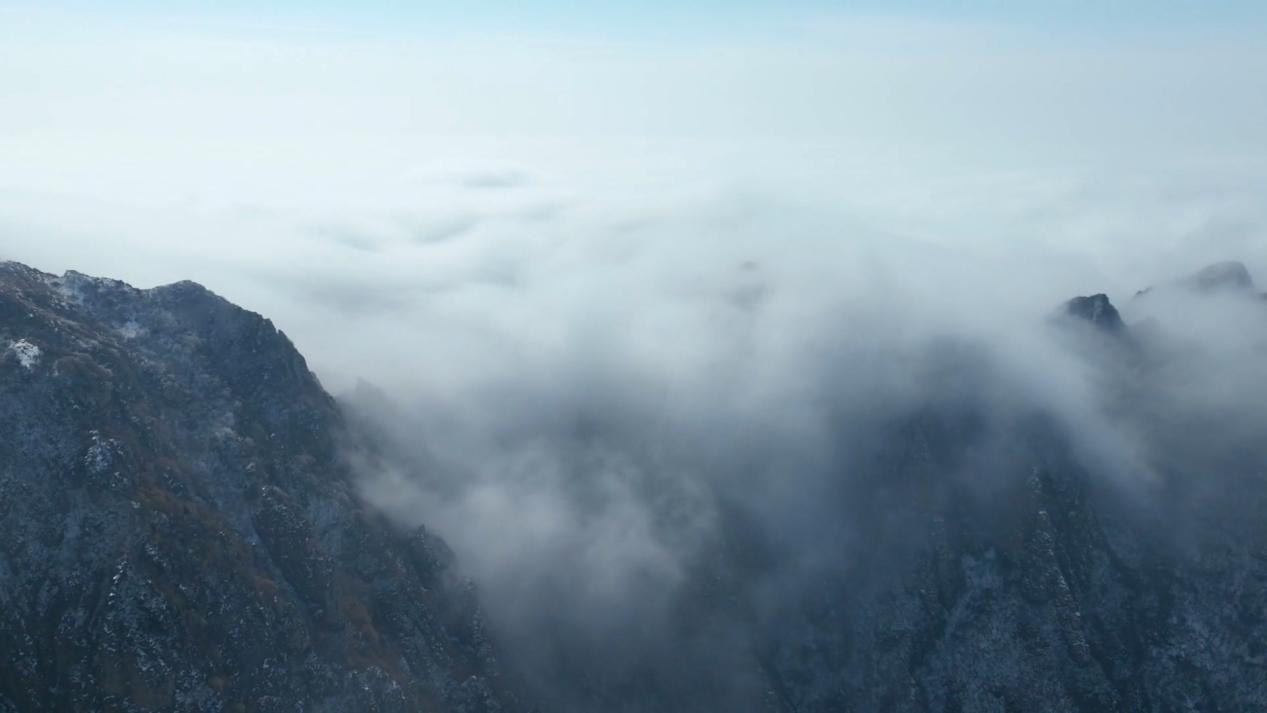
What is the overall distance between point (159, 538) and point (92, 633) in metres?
20.6

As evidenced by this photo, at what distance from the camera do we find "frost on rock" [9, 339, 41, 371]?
7508 inches

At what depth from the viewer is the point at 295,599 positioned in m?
196

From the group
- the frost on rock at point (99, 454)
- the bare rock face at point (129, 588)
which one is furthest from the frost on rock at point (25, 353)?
the frost on rock at point (99, 454)

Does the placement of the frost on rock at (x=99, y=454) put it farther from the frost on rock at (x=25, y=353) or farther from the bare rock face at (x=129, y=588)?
the frost on rock at (x=25, y=353)

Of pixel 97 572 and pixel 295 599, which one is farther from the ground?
pixel 97 572

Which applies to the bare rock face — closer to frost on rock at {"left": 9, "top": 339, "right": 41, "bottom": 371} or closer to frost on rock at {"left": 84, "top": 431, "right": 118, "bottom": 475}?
frost on rock at {"left": 84, "top": 431, "right": 118, "bottom": 475}

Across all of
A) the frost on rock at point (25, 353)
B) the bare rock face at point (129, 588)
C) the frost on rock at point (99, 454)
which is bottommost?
the bare rock face at point (129, 588)

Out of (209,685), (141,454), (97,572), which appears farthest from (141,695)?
(141,454)

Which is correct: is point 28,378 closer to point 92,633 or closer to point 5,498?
point 5,498

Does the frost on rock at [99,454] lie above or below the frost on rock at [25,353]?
below

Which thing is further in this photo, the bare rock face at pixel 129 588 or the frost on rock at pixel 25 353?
the frost on rock at pixel 25 353

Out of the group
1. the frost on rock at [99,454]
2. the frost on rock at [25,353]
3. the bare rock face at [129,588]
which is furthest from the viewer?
the frost on rock at [25,353]

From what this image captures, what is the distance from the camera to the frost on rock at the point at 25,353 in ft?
626

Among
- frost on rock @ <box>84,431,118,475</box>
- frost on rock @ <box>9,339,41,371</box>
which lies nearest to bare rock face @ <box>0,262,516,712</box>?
frost on rock @ <box>84,431,118,475</box>
